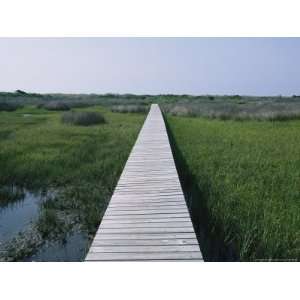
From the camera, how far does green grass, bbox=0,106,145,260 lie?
6273 mm

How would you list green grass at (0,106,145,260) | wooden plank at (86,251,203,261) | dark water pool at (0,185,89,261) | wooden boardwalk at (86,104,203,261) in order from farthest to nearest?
1. green grass at (0,106,145,260)
2. dark water pool at (0,185,89,261)
3. wooden boardwalk at (86,104,203,261)
4. wooden plank at (86,251,203,261)

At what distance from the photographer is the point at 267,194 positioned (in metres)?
6.71

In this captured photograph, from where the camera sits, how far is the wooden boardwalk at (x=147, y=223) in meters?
3.65

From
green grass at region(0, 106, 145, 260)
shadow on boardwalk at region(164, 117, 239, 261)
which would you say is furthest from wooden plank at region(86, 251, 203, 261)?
green grass at region(0, 106, 145, 260)

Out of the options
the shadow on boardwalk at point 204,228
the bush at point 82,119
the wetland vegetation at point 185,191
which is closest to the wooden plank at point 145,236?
the shadow on boardwalk at point 204,228

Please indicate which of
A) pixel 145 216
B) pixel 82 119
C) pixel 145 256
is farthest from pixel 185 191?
pixel 82 119

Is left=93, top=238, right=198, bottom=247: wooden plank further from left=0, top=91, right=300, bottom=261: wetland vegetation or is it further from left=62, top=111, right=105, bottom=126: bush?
left=62, top=111, right=105, bottom=126: bush

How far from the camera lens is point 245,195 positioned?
6660 millimetres

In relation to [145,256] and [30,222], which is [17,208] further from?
[145,256]

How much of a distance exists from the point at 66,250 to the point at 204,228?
2064 mm

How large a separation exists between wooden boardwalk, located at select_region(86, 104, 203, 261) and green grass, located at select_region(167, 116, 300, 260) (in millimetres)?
722
